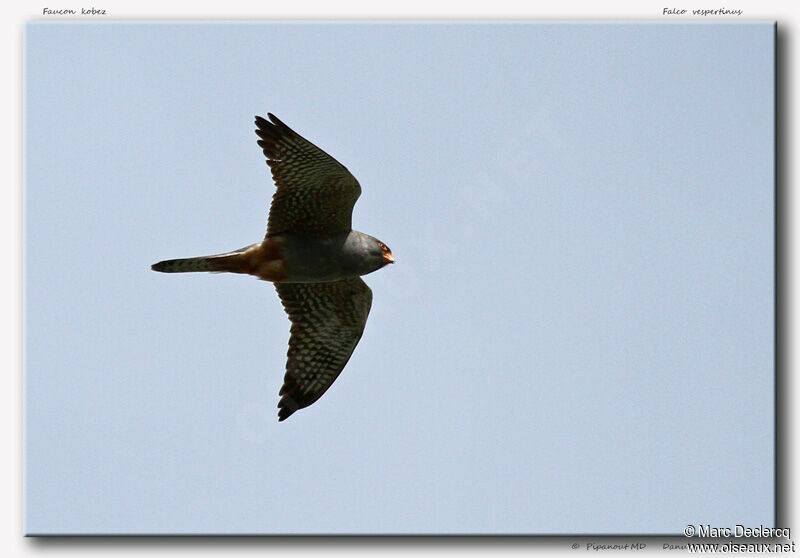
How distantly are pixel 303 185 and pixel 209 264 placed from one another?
3.88 feet

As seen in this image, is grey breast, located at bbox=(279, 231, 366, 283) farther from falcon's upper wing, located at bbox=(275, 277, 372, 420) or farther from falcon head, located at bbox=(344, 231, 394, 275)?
falcon's upper wing, located at bbox=(275, 277, 372, 420)

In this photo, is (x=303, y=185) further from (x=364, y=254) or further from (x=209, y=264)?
(x=209, y=264)

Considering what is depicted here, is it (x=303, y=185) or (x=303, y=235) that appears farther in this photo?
(x=303, y=235)

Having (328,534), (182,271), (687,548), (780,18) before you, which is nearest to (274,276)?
(182,271)

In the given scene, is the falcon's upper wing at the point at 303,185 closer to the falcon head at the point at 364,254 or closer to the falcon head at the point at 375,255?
the falcon head at the point at 364,254

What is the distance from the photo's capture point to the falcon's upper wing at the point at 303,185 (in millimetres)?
8812

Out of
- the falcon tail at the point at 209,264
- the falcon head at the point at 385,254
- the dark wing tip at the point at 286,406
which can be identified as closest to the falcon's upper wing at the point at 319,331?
the dark wing tip at the point at 286,406

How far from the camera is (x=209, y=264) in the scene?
9.00 meters

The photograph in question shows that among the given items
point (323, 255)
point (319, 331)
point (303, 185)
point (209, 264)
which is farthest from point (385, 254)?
point (209, 264)

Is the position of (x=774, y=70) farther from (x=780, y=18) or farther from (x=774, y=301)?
(x=774, y=301)

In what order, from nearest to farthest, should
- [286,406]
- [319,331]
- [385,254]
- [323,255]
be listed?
[323,255] → [385,254] → [286,406] → [319,331]

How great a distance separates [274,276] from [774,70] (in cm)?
496

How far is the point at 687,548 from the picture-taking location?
7949mm

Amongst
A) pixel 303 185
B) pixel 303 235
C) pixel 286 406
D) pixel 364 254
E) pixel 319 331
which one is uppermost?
pixel 303 185
